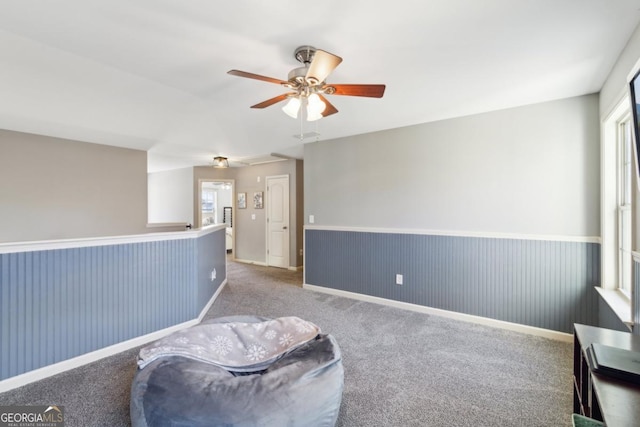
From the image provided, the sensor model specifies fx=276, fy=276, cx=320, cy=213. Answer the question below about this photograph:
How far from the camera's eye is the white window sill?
1927 mm

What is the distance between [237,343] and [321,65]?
199 cm

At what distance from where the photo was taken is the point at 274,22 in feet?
5.58

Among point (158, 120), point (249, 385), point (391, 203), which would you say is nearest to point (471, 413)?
point (249, 385)

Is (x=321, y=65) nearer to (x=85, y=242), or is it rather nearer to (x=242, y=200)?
(x=85, y=242)

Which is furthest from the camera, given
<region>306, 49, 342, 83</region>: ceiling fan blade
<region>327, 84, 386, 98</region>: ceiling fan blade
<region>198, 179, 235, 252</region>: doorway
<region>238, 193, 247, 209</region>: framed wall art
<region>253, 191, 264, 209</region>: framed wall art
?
<region>198, 179, 235, 252</region>: doorway

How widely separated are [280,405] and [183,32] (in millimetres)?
2309

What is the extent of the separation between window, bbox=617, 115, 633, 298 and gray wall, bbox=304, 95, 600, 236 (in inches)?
8.9

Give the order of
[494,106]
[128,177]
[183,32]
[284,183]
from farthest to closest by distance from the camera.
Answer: [284,183], [128,177], [494,106], [183,32]

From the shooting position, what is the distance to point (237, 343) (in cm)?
203

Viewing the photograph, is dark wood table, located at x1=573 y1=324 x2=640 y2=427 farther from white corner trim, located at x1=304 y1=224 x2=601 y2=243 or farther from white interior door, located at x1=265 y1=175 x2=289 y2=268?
white interior door, located at x1=265 y1=175 x2=289 y2=268

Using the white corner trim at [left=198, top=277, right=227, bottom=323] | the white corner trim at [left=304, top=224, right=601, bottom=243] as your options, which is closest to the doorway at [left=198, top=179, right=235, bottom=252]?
the white corner trim at [left=198, top=277, right=227, bottom=323]

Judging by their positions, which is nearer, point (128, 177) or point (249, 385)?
point (249, 385)

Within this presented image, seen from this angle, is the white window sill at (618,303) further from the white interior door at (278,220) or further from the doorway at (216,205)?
the doorway at (216,205)

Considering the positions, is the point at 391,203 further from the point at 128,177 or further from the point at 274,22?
the point at 128,177
